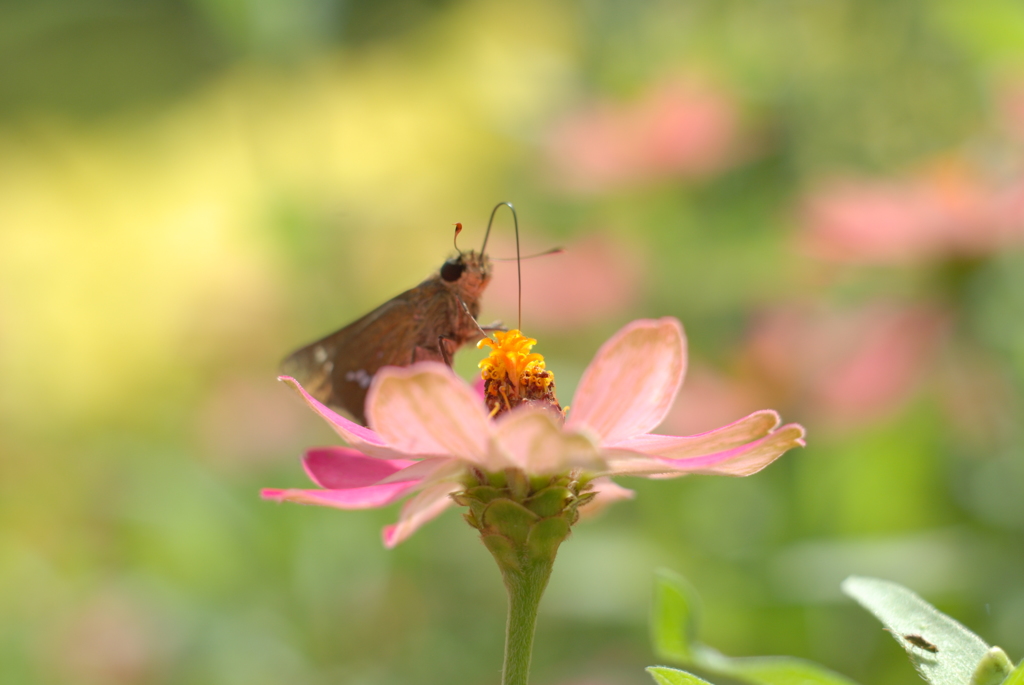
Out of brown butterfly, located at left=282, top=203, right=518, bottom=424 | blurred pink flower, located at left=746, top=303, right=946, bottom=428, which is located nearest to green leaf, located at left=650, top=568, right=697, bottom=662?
brown butterfly, located at left=282, top=203, right=518, bottom=424

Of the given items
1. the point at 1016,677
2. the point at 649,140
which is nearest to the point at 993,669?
the point at 1016,677

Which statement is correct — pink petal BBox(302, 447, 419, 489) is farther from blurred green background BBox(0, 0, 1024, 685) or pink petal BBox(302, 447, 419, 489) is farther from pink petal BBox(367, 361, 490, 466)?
blurred green background BBox(0, 0, 1024, 685)

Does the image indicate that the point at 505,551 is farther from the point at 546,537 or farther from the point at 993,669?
the point at 993,669

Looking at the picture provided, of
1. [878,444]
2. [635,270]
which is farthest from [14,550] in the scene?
[878,444]

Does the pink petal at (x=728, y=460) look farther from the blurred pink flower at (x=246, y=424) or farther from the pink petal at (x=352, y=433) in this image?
the blurred pink flower at (x=246, y=424)

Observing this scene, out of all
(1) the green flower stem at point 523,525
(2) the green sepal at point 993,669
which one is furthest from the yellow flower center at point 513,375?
(2) the green sepal at point 993,669

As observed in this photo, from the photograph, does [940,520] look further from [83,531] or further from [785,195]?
[83,531]

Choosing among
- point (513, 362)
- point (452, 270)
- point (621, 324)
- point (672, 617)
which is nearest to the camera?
point (672, 617)
